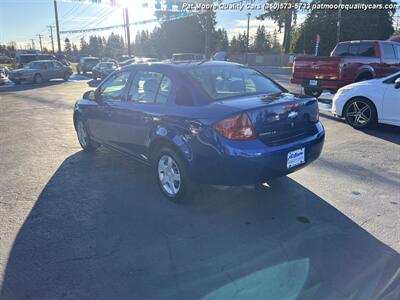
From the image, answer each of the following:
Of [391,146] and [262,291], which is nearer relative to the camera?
[262,291]

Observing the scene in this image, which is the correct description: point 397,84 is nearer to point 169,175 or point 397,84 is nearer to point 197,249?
point 169,175

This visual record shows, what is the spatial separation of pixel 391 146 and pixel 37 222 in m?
5.78

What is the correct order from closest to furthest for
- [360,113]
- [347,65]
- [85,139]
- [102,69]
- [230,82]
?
[230,82] < [85,139] < [360,113] < [347,65] < [102,69]

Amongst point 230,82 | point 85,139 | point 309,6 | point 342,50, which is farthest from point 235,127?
point 309,6

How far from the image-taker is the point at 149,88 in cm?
436

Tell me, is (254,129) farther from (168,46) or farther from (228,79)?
(168,46)

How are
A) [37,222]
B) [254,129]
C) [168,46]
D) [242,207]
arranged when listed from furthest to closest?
[168,46]
[242,207]
[37,222]
[254,129]

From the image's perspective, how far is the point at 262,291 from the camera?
8.48 ft

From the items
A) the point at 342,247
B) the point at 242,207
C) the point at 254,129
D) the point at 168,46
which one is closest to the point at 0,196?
the point at 242,207

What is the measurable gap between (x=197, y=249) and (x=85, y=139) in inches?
149

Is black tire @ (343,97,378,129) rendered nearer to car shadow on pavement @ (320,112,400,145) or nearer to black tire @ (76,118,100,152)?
car shadow on pavement @ (320,112,400,145)

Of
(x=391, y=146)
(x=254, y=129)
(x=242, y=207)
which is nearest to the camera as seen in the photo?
(x=254, y=129)

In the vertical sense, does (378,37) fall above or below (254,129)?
above

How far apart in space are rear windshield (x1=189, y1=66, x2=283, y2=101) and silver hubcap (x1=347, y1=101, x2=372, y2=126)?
151 inches
